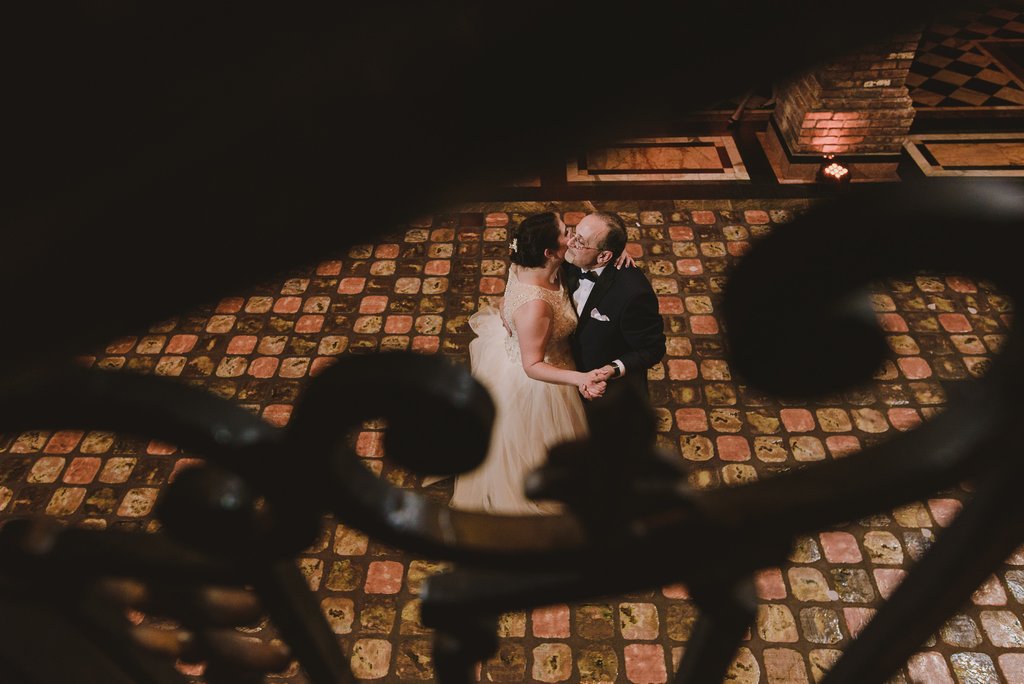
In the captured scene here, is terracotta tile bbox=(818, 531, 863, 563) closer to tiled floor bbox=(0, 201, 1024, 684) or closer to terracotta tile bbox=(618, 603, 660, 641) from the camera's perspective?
tiled floor bbox=(0, 201, 1024, 684)

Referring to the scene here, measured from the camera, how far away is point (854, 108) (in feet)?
19.9

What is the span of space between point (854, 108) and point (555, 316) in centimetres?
436

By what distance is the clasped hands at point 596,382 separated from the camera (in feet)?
11.5

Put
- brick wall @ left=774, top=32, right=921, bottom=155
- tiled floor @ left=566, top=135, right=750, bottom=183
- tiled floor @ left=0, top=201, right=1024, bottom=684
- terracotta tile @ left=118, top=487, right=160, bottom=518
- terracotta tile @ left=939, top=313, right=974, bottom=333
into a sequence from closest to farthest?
tiled floor @ left=0, top=201, right=1024, bottom=684
terracotta tile @ left=118, top=487, right=160, bottom=518
terracotta tile @ left=939, top=313, right=974, bottom=333
brick wall @ left=774, top=32, right=921, bottom=155
tiled floor @ left=566, top=135, right=750, bottom=183

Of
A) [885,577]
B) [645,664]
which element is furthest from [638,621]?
[885,577]

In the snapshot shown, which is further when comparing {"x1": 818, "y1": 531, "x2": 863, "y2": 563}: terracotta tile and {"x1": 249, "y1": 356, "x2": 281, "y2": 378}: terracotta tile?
{"x1": 249, "y1": 356, "x2": 281, "y2": 378}: terracotta tile

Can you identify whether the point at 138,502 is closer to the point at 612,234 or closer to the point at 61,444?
the point at 61,444

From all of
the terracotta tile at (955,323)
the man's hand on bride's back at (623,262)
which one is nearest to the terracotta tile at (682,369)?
the man's hand on bride's back at (623,262)

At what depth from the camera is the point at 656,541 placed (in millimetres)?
535

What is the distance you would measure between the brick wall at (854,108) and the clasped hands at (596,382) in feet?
12.8

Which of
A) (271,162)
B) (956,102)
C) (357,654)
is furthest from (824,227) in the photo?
(956,102)

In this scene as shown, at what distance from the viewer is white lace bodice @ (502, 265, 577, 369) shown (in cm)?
355

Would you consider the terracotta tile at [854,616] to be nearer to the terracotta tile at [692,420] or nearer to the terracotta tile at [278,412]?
the terracotta tile at [692,420]

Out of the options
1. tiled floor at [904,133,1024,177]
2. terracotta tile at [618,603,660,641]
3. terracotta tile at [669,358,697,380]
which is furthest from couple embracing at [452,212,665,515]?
tiled floor at [904,133,1024,177]
